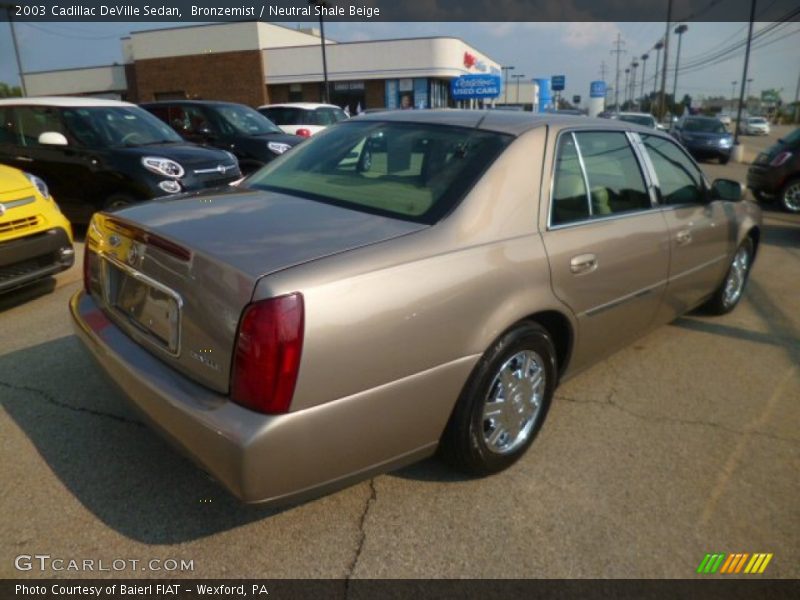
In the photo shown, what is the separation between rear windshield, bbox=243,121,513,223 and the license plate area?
0.83 meters

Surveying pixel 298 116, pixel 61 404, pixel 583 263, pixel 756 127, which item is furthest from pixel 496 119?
pixel 756 127

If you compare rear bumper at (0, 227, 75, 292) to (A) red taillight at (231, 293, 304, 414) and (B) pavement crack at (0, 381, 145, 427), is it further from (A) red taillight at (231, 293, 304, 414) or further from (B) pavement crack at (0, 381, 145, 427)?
(A) red taillight at (231, 293, 304, 414)

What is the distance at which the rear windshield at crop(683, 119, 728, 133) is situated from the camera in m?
19.7

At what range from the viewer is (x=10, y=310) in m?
4.63

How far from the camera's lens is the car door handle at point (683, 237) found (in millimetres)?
3561

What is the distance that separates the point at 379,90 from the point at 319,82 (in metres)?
3.84

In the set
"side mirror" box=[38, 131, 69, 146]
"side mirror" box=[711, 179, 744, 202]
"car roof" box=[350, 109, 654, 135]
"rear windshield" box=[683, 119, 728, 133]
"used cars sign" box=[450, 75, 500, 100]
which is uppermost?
"used cars sign" box=[450, 75, 500, 100]

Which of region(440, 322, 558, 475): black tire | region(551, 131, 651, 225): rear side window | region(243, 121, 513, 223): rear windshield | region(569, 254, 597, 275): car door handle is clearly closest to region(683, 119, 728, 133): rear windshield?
region(551, 131, 651, 225): rear side window

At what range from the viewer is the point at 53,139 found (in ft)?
21.0

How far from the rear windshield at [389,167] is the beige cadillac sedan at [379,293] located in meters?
0.01

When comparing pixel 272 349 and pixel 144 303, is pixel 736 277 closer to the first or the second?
pixel 272 349

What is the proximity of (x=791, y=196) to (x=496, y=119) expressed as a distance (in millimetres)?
9390

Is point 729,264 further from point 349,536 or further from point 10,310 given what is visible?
point 10,310
